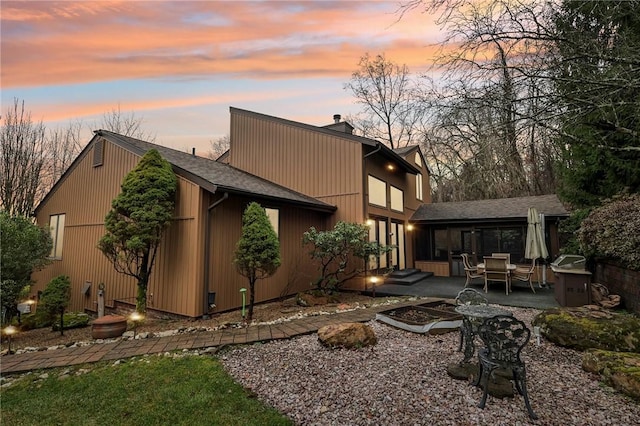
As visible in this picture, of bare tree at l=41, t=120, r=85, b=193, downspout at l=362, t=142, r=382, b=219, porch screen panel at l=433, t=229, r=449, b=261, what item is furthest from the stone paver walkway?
bare tree at l=41, t=120, r=85, b=193

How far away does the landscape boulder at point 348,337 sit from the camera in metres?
4.27

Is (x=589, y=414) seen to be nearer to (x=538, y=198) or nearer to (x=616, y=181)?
(x=616, y=181)

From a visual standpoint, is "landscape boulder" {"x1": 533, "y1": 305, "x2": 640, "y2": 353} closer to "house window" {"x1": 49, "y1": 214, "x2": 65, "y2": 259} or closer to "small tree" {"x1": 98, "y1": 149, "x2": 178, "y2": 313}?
"small tree" {"x1": 98, "y1": 149, "x2": 178, "y2": 313}

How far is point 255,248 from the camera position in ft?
20.1

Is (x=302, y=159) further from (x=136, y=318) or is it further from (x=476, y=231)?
(x=476, y=231)

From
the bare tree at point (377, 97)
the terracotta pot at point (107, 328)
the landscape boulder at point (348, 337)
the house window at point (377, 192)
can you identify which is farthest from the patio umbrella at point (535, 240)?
the bare tree at point (377, 97)

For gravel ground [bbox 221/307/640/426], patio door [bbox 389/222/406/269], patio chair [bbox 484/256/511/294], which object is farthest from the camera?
patio door [bbox 389/222/406/269]

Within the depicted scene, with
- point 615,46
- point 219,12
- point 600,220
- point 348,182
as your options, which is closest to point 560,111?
point 615,46

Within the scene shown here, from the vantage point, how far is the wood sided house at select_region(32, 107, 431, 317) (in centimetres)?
676

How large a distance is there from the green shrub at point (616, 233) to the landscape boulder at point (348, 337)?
17.0ft

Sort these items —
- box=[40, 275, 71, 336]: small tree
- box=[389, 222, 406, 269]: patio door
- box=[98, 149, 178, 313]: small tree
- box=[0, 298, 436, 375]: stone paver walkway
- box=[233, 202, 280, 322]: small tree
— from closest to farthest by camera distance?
box=[0, 298, 436, 375]: stone paver walkway < box=[233, 202, 280, 322]: small tree < box=[98, 149, 178, 313]: small tree < box=[40, 275, 71, 336]: small tree < box=[389, 222, 406, 269]: patio door

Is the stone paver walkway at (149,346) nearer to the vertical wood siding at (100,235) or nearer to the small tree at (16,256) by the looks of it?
the vertical wood siding at (100,235)

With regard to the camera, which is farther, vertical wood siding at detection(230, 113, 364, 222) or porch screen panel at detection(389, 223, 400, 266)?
porch screen panel at detection(389, 223, 400, 266)

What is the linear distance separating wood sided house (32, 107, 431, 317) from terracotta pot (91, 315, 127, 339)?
111 cm
